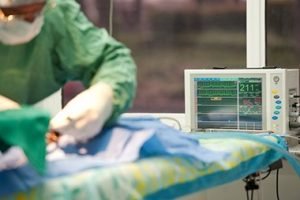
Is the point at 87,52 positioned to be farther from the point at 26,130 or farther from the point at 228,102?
the point at 228,102

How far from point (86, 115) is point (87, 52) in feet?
0.78

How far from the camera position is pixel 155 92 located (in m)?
3.09

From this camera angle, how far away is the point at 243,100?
233 cm

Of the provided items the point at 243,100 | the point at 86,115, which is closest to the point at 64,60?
the point at 86,115

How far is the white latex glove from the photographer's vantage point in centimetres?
90

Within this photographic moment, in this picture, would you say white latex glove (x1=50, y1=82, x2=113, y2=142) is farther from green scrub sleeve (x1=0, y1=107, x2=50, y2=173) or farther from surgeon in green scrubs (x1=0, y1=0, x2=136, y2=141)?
green scrub sleeve (x1=0, y1=107, x2=50, y2=173)

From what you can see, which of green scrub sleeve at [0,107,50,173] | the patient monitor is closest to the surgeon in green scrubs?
green scrub sleeve at [0,107,50,173]

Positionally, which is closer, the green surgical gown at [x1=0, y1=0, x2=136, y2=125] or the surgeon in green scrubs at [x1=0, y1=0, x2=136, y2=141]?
the surgeon in green scrubs at [x1=0, y1=0, x2=136, y2=141]

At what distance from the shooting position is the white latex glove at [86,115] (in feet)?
2.94

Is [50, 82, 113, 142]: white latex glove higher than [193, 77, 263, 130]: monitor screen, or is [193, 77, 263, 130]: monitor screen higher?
[50, 82, 113, 142]: white latex glove

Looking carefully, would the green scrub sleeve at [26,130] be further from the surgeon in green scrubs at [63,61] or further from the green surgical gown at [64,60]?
the green surgical gown at [64,60]

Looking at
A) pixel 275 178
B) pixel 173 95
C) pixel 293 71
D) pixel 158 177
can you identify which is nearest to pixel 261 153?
pixel 158 177

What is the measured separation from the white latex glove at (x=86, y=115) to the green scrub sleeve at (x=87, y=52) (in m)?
0.09

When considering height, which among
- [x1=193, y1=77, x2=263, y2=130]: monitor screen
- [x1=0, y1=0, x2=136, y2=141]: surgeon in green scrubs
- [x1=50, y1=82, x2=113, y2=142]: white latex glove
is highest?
[x1=0, y1=0, x2=136, y2=141]: surgeon in green scrubs
